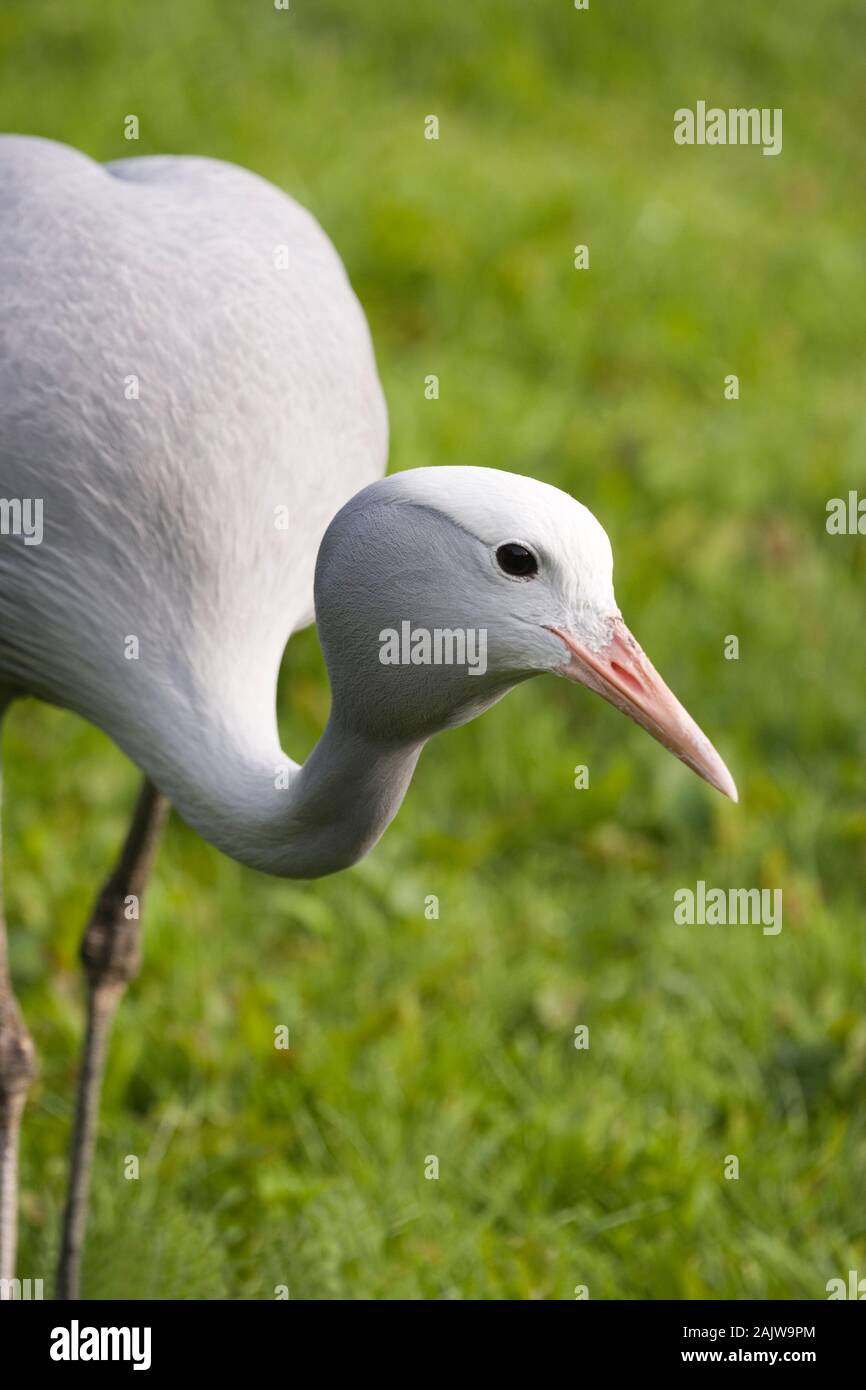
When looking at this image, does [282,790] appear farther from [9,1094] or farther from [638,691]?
[9,1094]

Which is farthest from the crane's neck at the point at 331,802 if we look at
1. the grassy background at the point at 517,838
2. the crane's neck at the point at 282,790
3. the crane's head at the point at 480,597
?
the grassy background at the point at 517,838

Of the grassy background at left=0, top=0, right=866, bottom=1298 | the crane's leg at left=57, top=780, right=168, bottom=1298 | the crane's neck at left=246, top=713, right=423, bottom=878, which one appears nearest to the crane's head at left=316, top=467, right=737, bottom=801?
the crane's neck at left=246, top=713, right=423, bottom=878

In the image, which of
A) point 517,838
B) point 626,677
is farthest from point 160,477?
point 517,838

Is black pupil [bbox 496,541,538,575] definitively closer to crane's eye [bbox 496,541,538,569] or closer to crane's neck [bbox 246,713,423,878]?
crane's eye [bbox 496,541,538,569]

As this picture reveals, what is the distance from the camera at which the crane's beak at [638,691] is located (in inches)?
77.8

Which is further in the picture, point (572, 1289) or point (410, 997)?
point (410, 997)

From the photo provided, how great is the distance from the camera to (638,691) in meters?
2.00

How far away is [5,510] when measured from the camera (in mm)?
2488

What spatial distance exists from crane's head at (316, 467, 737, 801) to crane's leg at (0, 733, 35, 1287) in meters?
1.19

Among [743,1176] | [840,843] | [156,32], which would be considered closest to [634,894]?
[840,843]

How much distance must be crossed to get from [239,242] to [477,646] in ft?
3.50

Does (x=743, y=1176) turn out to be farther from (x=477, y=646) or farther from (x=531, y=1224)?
(x=477, y=646)

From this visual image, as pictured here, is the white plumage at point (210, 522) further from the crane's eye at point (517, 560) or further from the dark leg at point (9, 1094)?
the dark leg at point (9, 1094)

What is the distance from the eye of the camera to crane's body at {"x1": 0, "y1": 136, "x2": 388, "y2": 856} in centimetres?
241
